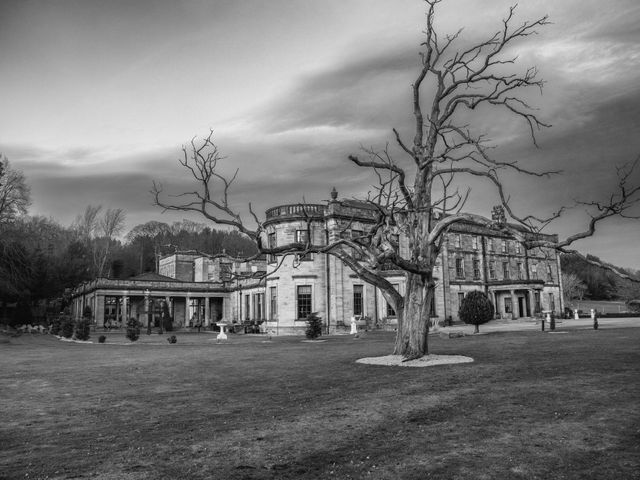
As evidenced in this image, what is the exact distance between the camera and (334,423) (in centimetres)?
731

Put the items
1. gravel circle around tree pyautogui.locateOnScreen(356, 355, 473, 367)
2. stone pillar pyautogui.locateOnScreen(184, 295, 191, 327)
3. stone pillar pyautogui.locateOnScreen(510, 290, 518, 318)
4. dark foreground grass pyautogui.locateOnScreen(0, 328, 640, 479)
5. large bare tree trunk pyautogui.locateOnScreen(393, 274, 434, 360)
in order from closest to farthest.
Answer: dark foreground grass pyautogui.locateOnScreen(0, 328, 640, 479) → gravel circle around tree pyautogui.locateOnScreen(356, 355, 473, 367) → large bare tree trunk pyautogui.locateOnScreen(393, 274, 434, 360) → stone pillar pyautogui.locateOnScreen(510, 290, 518, 318) → stone pillar pyautogui.locateOnScreen(184, 295, 191, 327)

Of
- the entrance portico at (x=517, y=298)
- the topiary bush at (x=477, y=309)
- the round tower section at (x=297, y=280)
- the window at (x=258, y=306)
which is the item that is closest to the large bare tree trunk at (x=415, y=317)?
the topiary bush at (x=477, y=309)

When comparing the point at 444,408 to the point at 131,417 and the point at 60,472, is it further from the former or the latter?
the point at 60,472

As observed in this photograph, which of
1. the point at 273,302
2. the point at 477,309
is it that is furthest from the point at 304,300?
the point at 477,309

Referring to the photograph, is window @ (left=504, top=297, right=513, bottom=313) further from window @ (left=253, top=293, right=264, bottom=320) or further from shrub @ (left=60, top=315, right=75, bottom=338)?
shrub @ (left=60, top=315, right=75, bottom=338)

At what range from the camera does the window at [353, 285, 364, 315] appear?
4353 cm

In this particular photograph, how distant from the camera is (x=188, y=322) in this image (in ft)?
199

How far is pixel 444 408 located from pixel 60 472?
17.7 ft

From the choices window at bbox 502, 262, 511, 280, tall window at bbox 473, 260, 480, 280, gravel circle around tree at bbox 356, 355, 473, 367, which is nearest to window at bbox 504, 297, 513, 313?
window at bbox 502, 262, 511, 280

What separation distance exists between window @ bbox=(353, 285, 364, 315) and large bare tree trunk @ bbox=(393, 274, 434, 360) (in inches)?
1098

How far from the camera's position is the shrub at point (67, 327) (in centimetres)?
3781

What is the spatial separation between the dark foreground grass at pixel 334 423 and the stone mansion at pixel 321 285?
19.5 m

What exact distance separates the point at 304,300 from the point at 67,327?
1799cm

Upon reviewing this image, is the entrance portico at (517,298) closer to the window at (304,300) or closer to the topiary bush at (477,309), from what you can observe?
the window at (304,300)
